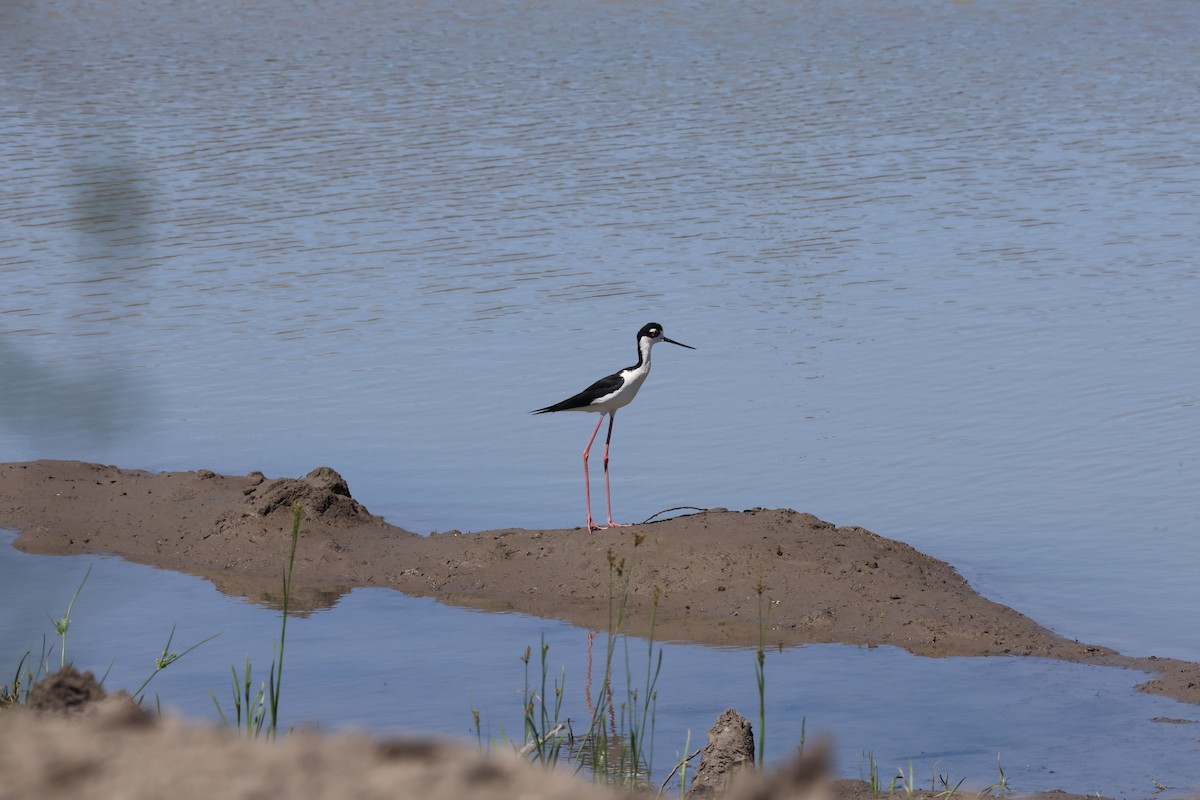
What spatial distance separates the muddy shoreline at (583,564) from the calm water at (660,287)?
36cm

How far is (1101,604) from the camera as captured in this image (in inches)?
344

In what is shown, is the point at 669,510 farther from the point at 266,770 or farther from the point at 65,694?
the point at 266,770

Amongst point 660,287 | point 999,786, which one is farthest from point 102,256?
point 660,287

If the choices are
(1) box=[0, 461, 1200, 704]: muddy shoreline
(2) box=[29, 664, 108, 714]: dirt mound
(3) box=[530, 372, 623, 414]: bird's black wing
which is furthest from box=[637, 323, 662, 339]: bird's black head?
(2) box=[29, 664, 108, 714]: dirt mound

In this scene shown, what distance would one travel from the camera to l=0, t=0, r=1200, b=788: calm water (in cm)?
941

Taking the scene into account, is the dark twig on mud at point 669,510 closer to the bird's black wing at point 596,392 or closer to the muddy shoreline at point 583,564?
the muddy shoreline at point 583,564

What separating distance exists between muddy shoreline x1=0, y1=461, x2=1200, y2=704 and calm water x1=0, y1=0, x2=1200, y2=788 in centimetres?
36

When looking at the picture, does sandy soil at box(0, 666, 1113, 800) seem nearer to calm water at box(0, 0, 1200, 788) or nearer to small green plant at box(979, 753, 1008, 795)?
calm water at box(0, 0, 1200, 788)

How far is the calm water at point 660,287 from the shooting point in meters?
9.41

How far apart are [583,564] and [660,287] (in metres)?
6.06

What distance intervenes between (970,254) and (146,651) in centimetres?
970

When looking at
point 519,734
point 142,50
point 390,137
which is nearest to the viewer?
point 519,734

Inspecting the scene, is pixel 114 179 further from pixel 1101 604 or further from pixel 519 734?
pixel 1101 604

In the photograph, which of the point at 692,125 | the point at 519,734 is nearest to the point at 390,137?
the point at 692,125
